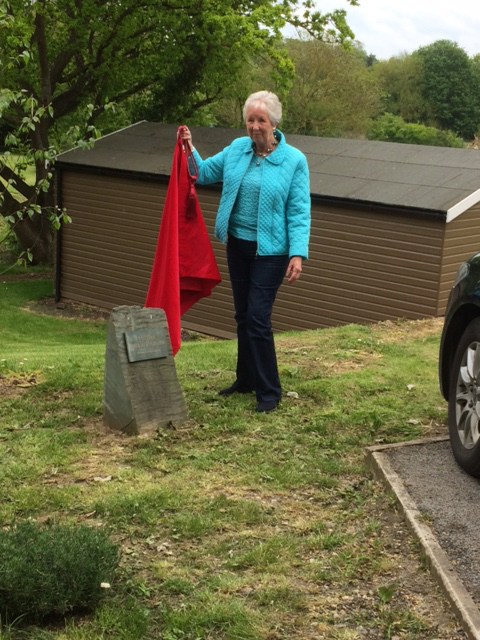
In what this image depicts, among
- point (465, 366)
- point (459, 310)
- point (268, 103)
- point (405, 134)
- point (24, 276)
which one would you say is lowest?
point (24, 276)

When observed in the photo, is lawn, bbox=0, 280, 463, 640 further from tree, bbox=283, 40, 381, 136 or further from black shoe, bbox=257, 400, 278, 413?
tree, bbox=283, 40, 381, 136

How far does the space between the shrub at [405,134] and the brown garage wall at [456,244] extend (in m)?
50.7

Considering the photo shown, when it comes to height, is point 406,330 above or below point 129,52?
below

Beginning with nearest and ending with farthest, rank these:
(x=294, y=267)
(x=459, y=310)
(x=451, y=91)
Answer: (x=459, y=310)
(x=294, y=267)
(x=451, y=91)

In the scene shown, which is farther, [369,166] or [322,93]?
[322,93]

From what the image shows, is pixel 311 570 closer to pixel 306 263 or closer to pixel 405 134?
pixel 306 263

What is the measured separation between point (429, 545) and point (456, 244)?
11.0m

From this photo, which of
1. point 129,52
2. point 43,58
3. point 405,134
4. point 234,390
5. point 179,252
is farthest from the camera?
point 405,134

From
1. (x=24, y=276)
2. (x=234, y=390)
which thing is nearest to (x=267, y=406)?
(x=234, y=390)

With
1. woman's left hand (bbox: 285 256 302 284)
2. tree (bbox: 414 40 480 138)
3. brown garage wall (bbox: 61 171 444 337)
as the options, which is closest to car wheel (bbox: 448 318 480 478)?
woman's left hand (bbox: 285 256 302 284)

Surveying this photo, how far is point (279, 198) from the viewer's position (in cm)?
596

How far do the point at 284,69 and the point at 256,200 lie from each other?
19.0 m

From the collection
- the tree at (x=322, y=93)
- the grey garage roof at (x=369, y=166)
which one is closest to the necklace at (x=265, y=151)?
the grey garage roof at (x=369, y=166)

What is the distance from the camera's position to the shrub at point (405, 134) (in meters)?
65.4
